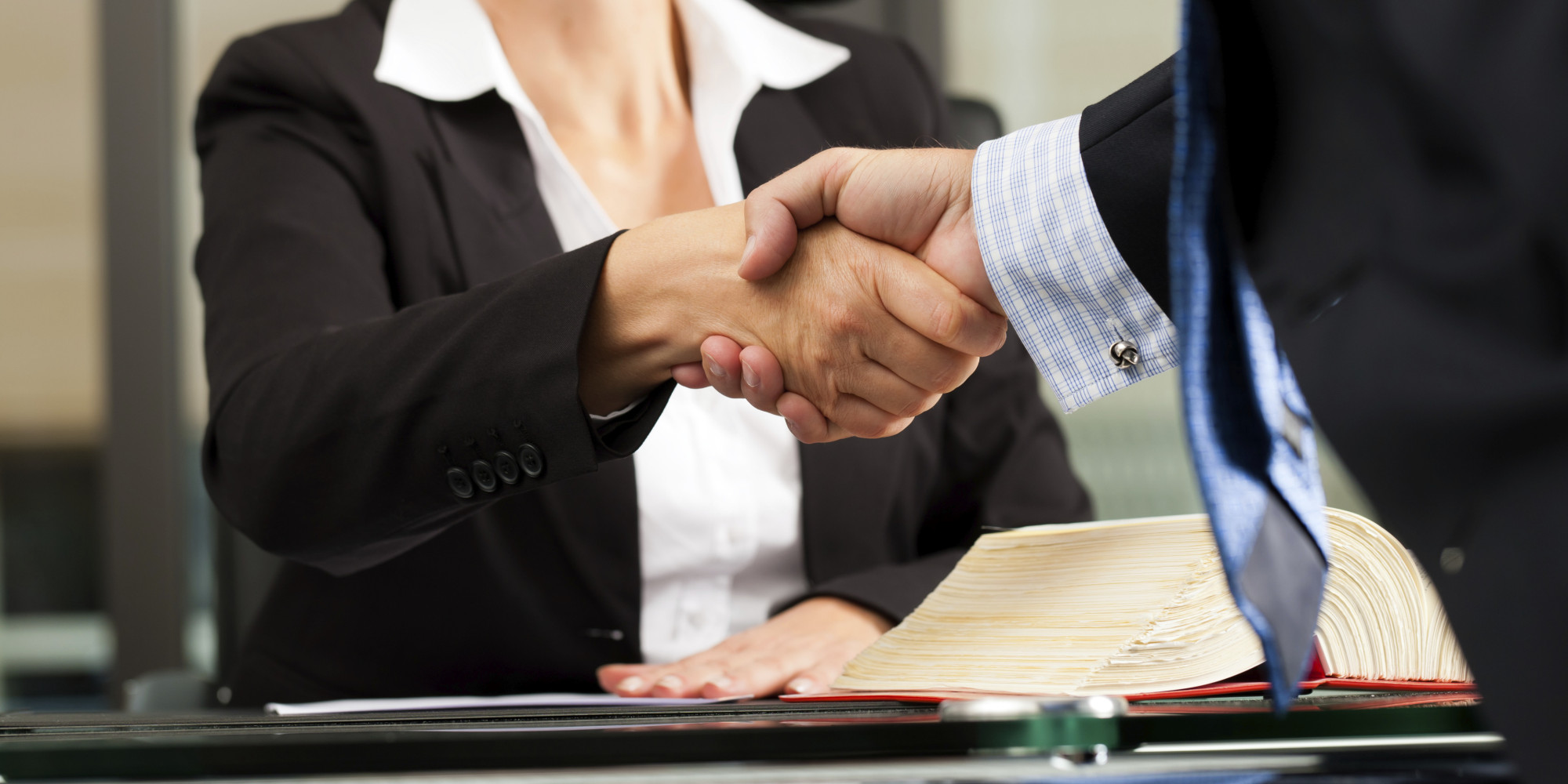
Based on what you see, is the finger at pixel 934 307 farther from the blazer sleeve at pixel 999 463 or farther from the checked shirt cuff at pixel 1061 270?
the blazer sleeve at pixel 999 463

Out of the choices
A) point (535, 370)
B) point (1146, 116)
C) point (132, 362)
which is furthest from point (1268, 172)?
point (132, 362)

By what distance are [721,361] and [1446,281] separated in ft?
1.33

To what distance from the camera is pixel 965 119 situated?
1.16 m

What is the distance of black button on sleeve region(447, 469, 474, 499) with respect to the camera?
0.59 meters

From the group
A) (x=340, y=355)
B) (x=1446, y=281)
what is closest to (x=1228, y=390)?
(x=1446, y=281)

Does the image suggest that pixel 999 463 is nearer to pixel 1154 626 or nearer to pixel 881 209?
pixel 881 209

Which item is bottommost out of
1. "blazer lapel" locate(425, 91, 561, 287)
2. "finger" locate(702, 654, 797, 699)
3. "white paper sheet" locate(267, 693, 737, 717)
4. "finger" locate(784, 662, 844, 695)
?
"finger" locate(784, 662, 844, 695)

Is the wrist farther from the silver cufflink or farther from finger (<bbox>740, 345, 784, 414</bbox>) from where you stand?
the silver cufflink

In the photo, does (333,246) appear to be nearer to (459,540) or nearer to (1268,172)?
(459,540)

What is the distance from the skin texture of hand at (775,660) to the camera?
0.59m

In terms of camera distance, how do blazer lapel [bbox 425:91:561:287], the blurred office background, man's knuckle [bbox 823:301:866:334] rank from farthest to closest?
1. the blurred office background
2. blazer lapel [bbox 425:91:561:287]
3. man's knuckle [bbox 823:301:866:334]

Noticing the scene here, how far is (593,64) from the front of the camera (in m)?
0.94

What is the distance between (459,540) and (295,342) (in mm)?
205

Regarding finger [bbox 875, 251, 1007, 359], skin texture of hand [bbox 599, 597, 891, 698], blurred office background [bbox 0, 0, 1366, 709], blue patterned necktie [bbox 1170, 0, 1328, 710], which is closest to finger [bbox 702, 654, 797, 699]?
skin texture of hand [bbox 599, 597, 891, 698]
